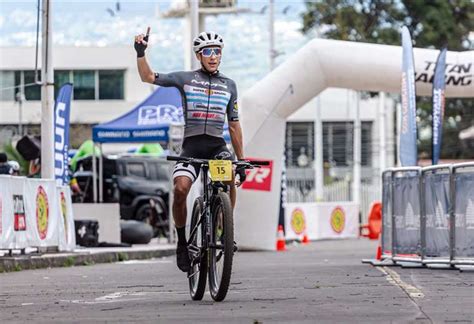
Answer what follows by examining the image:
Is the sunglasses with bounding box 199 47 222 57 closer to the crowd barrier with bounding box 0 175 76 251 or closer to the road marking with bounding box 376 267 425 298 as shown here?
the road marking with bounding box 376 267 425 298

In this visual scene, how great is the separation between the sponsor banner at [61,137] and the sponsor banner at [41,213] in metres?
1.85

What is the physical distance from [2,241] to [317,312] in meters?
8.70

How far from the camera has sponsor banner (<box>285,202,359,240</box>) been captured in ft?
120

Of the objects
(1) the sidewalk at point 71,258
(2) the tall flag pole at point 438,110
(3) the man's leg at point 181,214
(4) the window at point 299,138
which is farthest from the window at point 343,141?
(3) the man's leg at point 181,214

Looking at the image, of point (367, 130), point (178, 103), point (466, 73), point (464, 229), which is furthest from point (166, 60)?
point (464, 229)

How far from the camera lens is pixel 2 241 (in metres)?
16.8

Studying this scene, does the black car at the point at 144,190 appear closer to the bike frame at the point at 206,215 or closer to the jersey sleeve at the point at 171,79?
the jersey sleeve at the point at 171,79

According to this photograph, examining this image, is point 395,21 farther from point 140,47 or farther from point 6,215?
point 140,47

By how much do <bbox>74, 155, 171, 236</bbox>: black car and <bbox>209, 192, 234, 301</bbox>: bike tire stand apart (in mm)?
23146

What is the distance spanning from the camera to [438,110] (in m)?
19.1

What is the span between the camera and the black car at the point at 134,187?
34.0 meters

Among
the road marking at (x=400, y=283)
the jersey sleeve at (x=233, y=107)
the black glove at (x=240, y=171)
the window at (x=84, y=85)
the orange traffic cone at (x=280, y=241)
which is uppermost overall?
the window at (x=84, y=85)

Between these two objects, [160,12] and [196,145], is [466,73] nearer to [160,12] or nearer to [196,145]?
[196,145]

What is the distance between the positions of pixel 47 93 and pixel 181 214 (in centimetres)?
1089
